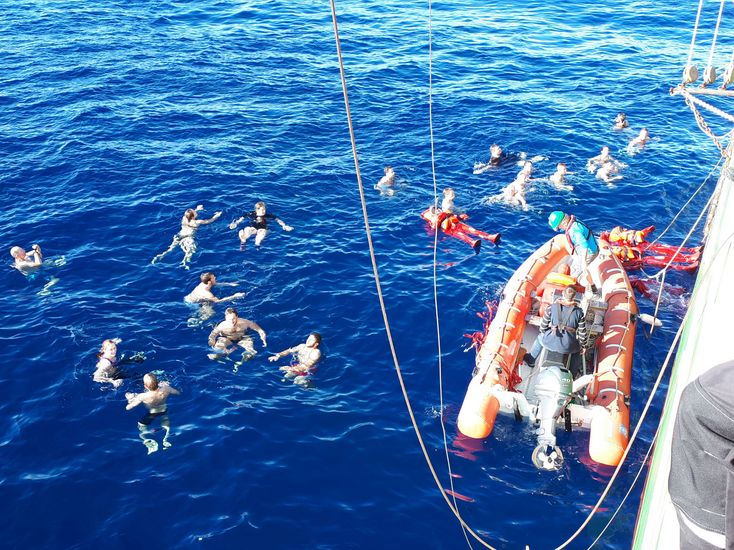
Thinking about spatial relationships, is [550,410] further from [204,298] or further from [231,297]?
[204,298]

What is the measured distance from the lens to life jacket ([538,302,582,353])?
1144cm

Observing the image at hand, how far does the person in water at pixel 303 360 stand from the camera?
12.8 metres

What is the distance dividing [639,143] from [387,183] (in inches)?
331

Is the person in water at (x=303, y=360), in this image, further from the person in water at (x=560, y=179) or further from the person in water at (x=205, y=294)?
the person in water at (x=560, y=179)

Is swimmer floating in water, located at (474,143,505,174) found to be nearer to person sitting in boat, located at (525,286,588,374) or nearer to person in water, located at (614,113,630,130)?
person in water, located at (614,113,630,130)

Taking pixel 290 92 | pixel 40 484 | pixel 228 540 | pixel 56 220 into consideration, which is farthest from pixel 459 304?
pixel 290 92

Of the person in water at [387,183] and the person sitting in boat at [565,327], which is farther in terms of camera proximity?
the person in water at [387,183]

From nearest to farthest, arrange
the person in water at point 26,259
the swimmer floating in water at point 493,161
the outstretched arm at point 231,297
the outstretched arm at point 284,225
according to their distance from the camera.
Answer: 1. the outstretched arm at point 231,297
2. the person in water at point 26,259
3. the outstretched arm at point 284,225
4. the swimmer floating in water at point 493,161

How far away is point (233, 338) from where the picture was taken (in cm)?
1337

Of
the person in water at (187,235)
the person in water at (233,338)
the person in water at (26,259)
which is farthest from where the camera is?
the person in water at (187,235)

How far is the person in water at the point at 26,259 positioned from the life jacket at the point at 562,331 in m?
11.5

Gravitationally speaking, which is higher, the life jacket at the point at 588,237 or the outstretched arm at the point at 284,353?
the life jacket at the point at 588,237

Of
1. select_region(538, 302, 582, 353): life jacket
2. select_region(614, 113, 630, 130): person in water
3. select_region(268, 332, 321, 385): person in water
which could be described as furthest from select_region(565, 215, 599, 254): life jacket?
select_region(614, 113, 630, 130): person in water

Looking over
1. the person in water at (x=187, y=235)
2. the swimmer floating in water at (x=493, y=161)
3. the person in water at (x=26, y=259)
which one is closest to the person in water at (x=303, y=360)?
the person in water at (x=187, y=235)
